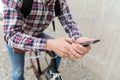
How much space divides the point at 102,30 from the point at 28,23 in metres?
1.17

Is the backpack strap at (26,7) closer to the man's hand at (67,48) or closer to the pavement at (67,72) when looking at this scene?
the man's hand at (67,48)

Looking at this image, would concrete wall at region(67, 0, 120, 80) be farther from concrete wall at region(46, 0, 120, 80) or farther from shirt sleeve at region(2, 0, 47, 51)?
shirt sleeve at region(2, 0, 47, 51)

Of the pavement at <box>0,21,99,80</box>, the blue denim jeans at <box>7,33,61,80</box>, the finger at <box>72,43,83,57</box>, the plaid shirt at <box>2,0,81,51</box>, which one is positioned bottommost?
the pavement at <box>0,21,99,80</box>

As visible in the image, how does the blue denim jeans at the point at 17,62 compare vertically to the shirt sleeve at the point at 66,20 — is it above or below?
below

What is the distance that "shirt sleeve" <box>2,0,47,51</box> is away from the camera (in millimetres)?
1143

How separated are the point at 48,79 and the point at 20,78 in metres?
0.36

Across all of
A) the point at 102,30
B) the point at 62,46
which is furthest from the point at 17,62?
the point at 102,30

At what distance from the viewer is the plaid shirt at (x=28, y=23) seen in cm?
115

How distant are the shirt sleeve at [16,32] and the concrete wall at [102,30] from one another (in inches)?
49.5

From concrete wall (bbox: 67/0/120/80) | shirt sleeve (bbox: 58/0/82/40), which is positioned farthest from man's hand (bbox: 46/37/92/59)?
concrete wall (bbox: 67/0/120/80)

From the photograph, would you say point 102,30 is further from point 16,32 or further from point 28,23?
point 16,32

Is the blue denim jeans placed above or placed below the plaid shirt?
below

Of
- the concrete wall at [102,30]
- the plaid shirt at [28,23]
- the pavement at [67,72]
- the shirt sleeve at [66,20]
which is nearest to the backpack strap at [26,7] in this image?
the plaid shirt at [28,23]

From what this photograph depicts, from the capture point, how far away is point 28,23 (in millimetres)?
1485
